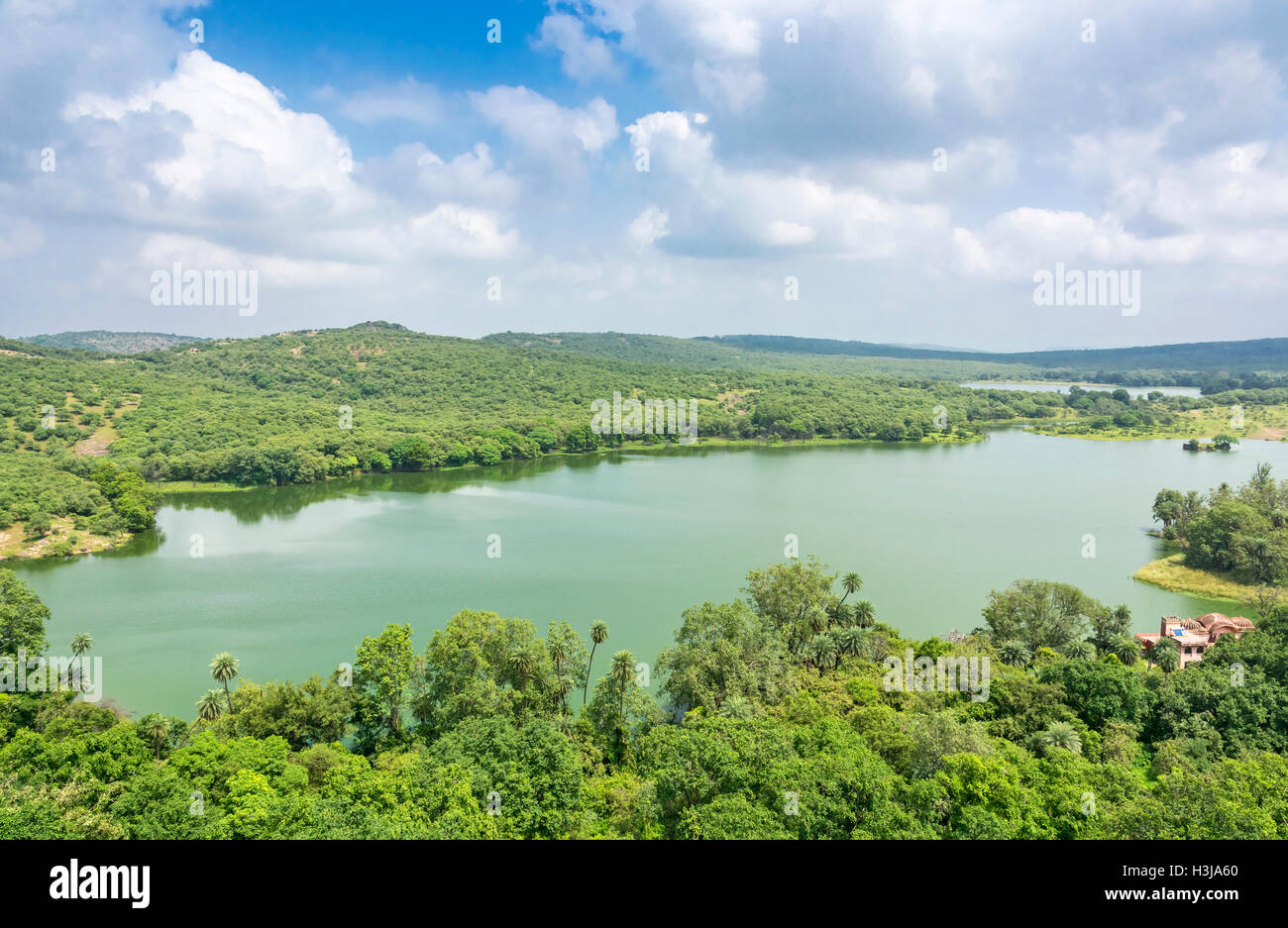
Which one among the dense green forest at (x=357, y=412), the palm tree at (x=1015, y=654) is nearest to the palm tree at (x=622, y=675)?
the palm tree at (x=1015, y=654)

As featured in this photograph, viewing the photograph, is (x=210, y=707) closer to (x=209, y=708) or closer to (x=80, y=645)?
(x=209, y=708)

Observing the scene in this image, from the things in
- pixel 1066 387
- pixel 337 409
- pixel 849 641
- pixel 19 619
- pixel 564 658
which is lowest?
pixel 849 641

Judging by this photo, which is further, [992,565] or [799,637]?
[992,565]

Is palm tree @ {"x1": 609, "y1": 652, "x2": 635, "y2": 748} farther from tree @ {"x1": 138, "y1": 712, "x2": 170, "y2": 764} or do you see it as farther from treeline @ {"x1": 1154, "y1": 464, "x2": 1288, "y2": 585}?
treeline @ {"x1": 1154, "y1": 464, "x2": 1288, "y2": 585}

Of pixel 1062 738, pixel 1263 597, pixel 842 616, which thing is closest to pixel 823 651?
pixel 842 616
